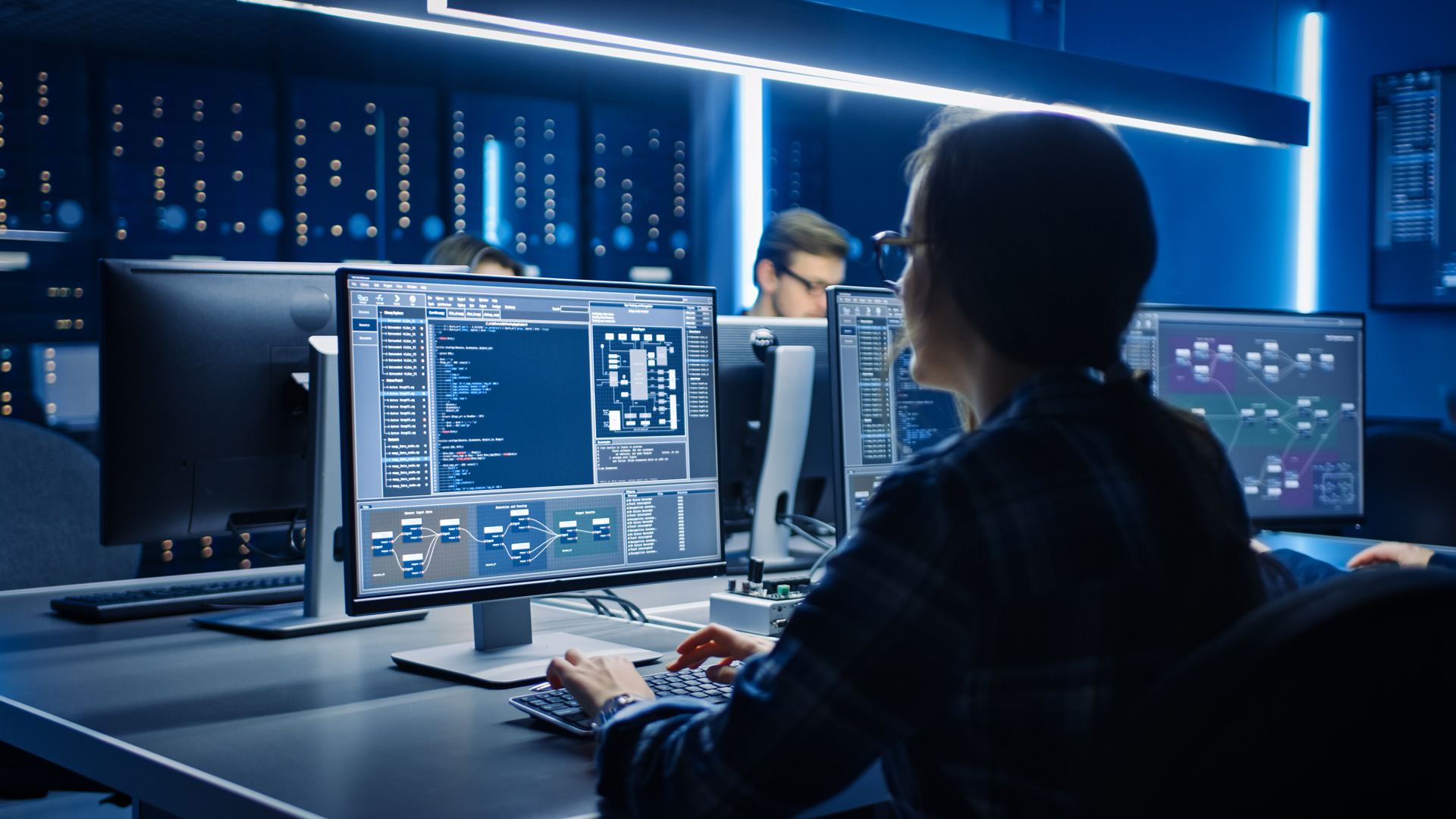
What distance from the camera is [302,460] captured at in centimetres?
177

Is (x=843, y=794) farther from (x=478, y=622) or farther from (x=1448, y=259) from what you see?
(x=1448, y=259)

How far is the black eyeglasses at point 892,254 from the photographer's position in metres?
0.94

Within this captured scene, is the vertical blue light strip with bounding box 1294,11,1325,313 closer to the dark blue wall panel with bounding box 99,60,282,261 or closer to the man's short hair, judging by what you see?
the man's short hair

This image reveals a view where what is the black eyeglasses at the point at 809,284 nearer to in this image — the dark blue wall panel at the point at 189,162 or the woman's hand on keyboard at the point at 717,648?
the woman's hand on keyboard at the point at 717,648

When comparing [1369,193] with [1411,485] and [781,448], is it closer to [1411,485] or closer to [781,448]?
[1411,485]

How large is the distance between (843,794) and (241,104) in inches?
195

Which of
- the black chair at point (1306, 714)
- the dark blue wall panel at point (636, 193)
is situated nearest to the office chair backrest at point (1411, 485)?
the black chair at point (1306, 714)

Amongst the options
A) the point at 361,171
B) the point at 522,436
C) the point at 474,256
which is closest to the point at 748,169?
the point at 474,256

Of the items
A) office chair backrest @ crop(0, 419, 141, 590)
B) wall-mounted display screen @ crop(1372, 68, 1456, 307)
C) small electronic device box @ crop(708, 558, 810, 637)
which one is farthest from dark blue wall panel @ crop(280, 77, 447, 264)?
small electronic device box @ crop(708, 558, 810, 637)

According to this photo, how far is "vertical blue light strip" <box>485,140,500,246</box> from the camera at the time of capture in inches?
221

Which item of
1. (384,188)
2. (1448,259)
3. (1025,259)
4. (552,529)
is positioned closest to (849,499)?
(552,529)

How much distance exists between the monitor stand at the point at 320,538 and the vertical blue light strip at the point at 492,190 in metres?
4.10

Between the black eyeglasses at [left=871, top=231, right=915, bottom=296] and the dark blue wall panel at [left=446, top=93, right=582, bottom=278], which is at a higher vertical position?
the dark blue wall panel at [left=446, top=93, right=582, bottom=278]

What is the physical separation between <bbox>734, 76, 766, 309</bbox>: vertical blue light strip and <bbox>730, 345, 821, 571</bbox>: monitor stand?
2351 mm
